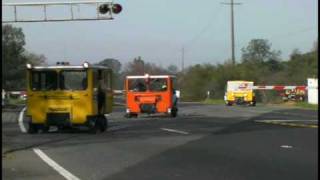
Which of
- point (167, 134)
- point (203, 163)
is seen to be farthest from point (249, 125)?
point (203, 163)

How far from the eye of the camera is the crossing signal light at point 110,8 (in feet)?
114

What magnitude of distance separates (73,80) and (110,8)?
12.7 m

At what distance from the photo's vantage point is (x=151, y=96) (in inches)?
1375

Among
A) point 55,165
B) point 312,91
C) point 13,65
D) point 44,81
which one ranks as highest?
point 13,65

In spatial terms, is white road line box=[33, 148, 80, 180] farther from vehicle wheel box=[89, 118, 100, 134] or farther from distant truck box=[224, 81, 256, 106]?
distant truck box=[224, 81, 256, 106]

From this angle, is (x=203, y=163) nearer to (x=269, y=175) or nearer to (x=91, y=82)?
(x=269, y=175)

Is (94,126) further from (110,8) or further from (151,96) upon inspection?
(110,8)

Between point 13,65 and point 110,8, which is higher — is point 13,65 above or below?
below

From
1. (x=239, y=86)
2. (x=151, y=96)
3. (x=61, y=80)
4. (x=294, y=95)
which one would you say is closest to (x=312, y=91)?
(x=239, y=86)

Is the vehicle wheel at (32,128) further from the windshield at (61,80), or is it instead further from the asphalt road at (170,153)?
the windshield at (61,80)

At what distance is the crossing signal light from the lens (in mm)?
34856

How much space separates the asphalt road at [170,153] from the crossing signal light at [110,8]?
471 inches

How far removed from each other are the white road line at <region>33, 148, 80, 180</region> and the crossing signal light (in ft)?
60.1

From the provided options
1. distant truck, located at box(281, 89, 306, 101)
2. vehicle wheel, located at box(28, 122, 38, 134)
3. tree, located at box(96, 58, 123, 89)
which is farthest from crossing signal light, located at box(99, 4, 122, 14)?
distant truck, located at box(281, 89, 306, 101)
